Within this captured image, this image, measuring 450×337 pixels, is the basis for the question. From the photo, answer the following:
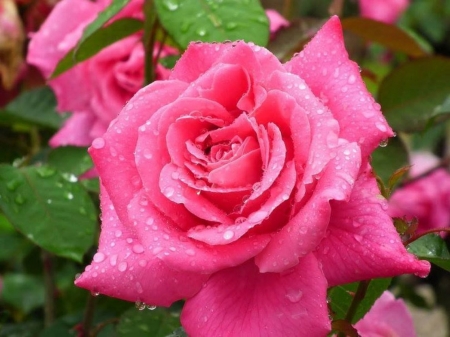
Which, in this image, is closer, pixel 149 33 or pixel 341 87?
pixel 341 87

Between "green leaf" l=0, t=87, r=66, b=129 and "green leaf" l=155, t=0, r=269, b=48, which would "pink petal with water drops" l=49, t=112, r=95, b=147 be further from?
"green leaf" l=155, t=0, r=269, b=48

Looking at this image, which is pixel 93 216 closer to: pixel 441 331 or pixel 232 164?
pixel 232 164

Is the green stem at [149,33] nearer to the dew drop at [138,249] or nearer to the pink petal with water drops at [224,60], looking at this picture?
the pink petal with water drops at [224,60]

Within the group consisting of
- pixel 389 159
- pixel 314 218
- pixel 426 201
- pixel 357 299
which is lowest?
pixel 426 201

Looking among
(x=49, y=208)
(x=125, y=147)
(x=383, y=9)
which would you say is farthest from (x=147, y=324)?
(x=383, y=9)

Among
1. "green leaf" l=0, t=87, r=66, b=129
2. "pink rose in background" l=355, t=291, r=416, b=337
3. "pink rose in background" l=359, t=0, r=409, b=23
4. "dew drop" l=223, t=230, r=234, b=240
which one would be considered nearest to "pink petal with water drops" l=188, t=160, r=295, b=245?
"dew drop" l=223, t=230, r=234, b=240

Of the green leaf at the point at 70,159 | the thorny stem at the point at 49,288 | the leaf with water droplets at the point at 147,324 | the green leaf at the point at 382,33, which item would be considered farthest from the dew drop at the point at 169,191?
the thorny stem at the point at 49,288

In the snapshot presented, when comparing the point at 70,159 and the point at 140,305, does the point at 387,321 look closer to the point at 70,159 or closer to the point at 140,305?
the point at 140,305

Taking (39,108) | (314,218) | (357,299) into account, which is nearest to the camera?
(314,218)
